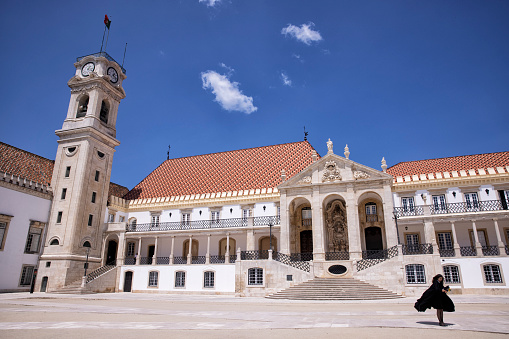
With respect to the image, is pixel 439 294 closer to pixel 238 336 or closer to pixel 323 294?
pixel 238 336

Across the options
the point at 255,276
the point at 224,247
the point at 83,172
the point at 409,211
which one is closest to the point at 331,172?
the point at 409,211

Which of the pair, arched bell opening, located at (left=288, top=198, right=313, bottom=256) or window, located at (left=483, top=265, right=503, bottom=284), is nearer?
window, located at (left=483, top=265, right=503, bottom=284)

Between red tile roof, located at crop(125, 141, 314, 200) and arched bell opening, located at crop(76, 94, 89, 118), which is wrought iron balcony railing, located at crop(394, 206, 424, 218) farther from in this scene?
arched bell opening, located at crop(76, 94, 89, 118)

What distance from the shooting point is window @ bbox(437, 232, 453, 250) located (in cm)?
2347

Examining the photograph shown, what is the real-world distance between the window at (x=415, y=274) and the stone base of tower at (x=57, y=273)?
2302cm

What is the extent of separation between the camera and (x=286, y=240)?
2394cm

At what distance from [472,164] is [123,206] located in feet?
96.8

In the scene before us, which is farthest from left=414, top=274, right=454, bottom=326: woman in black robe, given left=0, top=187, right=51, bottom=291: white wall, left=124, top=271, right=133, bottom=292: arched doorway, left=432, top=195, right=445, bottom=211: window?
left=0, top=187, right=51, bottom=291: white wall

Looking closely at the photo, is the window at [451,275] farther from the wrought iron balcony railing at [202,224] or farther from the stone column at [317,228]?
the wrought iron balcony railing at [202,224]

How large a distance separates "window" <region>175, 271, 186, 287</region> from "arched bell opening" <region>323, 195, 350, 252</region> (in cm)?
1062

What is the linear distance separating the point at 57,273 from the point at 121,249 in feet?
15.4

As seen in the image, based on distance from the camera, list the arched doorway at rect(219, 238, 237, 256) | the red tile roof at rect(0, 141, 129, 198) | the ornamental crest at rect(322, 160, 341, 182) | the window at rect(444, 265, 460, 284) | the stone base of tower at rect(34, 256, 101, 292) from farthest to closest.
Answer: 1. the arched doorway at rect(219, 238, 237, 256)
2. the red tile roof at rect(0, 141, 129, 198)
3. the stone base of tower at rect(34, 256, 101, 292)
4. the ornamental crest at rect(322, 160, 341, 182)
5. the window at rect(444, 265, 460, 284)

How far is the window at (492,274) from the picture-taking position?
64.2 feet

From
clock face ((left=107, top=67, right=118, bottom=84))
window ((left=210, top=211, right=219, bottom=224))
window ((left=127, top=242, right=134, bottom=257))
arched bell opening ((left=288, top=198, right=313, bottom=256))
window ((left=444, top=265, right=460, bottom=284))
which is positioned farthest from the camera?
clock face ((left=107, top=67, right=118, bottom=84))
